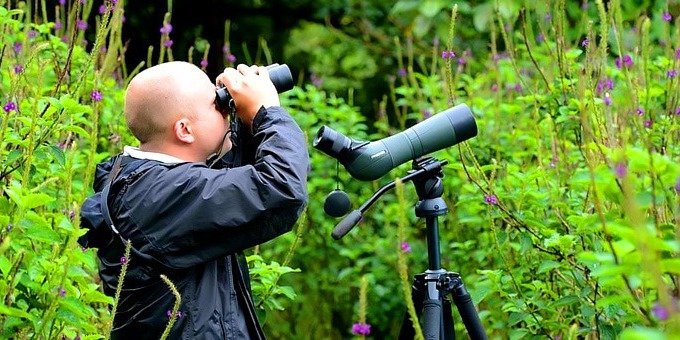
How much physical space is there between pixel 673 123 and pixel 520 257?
68 cm

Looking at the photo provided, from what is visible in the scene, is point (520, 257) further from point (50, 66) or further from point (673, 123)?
point (50, 66)

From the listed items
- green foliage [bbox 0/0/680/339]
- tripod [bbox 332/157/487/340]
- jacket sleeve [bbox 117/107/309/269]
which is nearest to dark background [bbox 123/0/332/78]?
green foliage [bbox 0/0/680/339]

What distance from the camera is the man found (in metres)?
2.32

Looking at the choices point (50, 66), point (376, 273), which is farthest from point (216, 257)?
point (376, 273)

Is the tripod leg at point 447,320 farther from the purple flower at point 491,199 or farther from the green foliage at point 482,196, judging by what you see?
the purple flower at point 491,199

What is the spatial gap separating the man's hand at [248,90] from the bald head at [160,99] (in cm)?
8

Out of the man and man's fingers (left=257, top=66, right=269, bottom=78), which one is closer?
the man

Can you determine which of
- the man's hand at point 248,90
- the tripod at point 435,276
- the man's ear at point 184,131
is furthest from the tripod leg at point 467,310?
the man's ear at point 184,131

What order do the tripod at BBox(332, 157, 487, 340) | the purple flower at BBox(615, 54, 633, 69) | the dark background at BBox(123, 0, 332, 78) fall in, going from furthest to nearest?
the dark background at BBox(123, 0, 332, 78) < the purple flower at BBox(615, 54, 633, 69) < the tripod at BBox(332, 157, 487, 340)

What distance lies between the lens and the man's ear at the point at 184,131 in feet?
8.21

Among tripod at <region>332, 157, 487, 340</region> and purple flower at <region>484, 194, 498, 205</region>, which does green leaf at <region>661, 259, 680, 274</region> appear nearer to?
tripod at <region>332, 157, 487, 340</region>

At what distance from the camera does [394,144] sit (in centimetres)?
256

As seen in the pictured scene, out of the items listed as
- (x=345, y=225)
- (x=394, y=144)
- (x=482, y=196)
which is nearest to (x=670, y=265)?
(x=345, y=225)

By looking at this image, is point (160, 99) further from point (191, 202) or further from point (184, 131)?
point (191, 202)
